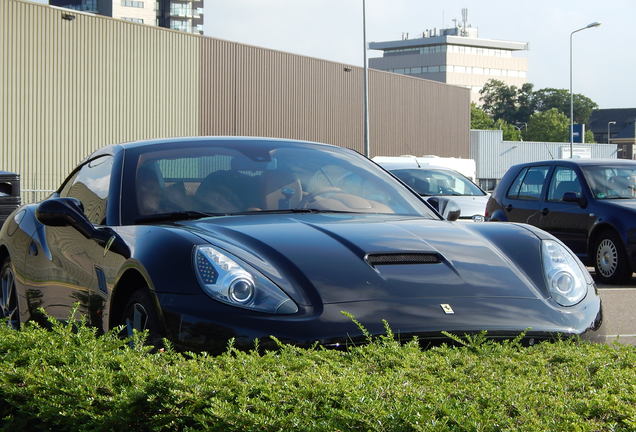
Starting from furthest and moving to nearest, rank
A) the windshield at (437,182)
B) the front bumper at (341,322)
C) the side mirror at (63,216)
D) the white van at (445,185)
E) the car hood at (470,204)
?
the windshield at (437,182), the white van at (445,185), the car hood at (470,204), the side mirror at (63,216), the front bumper at (341,322)

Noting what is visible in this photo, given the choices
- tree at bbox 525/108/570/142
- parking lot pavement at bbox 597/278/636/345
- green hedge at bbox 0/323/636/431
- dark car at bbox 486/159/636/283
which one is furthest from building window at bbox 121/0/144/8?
green hedge at bbox 0/323/636/431

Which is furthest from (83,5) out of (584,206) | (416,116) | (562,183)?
(584,206)

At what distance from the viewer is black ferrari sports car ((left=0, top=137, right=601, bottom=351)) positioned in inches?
176

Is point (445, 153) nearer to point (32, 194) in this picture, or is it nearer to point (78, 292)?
point (32, 194)

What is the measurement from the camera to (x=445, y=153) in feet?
213

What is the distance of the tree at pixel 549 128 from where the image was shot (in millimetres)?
146500

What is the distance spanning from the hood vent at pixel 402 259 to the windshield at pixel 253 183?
974 mm

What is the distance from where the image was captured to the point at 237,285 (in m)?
4.55

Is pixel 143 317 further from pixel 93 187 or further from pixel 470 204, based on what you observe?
pixel 470 204

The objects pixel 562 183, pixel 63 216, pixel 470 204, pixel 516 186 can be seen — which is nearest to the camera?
pixel 63 216

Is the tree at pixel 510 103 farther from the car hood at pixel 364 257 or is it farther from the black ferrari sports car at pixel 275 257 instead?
the car hood at pixel 364 257

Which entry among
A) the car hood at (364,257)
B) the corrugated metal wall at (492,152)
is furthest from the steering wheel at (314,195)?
the corrugated metal wall at (492,152)

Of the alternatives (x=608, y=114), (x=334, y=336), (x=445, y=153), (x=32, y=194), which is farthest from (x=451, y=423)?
(x=608, y=114)

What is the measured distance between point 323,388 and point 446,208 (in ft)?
10.6
